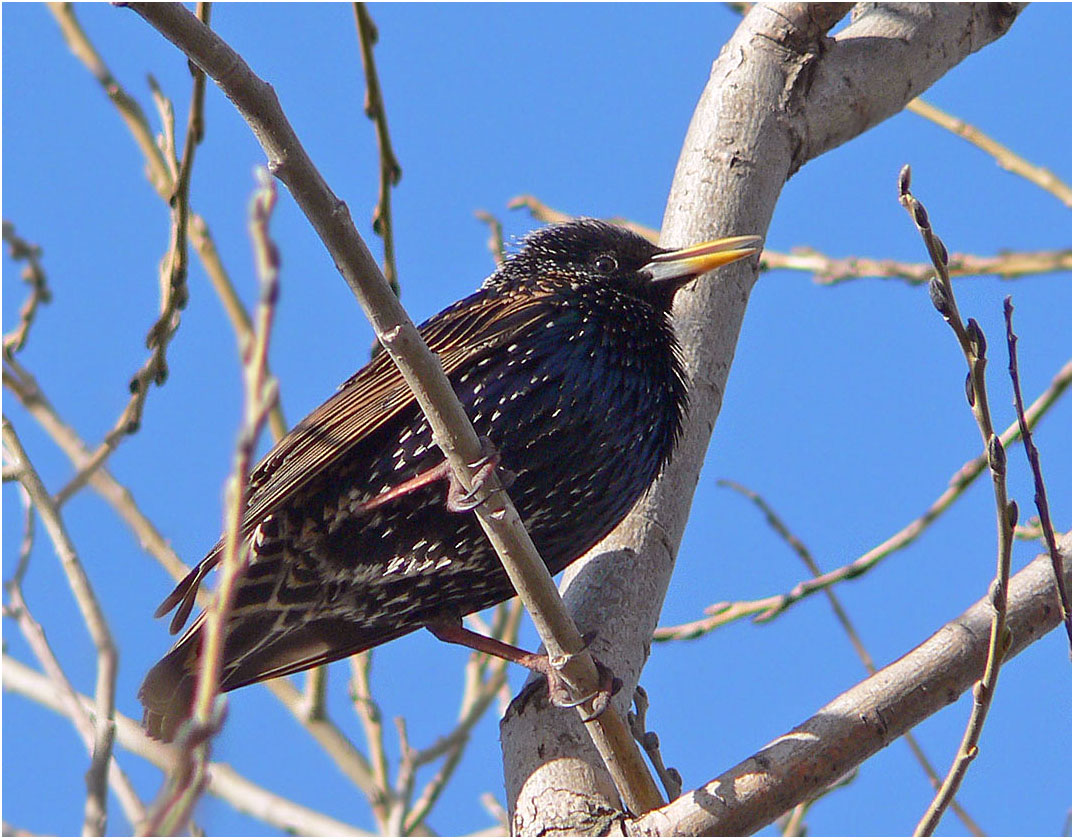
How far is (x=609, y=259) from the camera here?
364 centimetres

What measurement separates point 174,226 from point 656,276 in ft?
4.11

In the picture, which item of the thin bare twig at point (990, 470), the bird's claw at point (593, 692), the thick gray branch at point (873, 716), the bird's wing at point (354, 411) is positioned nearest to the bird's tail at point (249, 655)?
the bird's wing at point (354, 411)

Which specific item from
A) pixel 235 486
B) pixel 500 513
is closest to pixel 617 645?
pixel 500 513

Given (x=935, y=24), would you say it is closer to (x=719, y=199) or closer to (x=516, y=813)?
(x=719, y=199)

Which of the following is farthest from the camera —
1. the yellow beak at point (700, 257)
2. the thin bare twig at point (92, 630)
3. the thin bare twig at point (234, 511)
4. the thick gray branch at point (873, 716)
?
the yellow beak at point (700, 257)

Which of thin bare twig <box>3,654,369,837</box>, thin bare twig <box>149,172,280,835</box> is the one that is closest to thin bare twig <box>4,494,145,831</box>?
thin bare twig <box>149,172,280,835</box>

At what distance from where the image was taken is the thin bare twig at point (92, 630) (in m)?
1.42

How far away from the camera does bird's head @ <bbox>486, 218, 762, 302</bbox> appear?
348cm

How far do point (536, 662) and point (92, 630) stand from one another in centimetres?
148

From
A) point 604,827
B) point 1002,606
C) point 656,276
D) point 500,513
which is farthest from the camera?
point 656,276

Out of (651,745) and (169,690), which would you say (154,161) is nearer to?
(169,690)

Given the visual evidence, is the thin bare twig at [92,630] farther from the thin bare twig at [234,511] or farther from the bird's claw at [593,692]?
the bird's claw at [593,692]

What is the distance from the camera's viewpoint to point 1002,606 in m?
2.00

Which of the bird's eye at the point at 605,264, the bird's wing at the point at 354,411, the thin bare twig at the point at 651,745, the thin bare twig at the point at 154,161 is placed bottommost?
the thin bare twig at the point at 651,745
